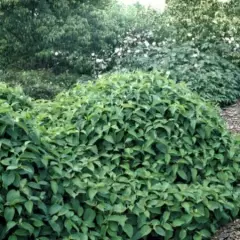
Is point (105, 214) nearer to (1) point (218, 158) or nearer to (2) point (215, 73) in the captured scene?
(1) point (218, 158)

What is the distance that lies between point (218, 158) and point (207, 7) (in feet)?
21.5

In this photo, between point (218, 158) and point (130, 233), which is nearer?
point (130, 233)

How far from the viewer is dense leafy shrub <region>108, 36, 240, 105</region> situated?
7746 mm

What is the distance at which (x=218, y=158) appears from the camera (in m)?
3.99

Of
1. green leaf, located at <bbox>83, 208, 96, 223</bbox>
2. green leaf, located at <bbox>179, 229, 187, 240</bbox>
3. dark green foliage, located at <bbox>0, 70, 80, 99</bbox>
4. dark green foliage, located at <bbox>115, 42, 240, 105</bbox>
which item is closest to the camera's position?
green leaf, located at <bbox>83, 208, 96, 223</bbox>

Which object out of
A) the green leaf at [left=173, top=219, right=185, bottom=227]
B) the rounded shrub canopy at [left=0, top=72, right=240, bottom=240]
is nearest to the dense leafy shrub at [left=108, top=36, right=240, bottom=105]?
the rounded shrub canopy at [left=0, top=72, right=240, bottom=240]

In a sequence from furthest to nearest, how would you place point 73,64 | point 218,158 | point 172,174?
1. point 73,64
2. point 218,158
3. point 172,174

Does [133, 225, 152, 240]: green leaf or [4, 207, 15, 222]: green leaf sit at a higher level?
[4, 207, 15, 222]: green leaf

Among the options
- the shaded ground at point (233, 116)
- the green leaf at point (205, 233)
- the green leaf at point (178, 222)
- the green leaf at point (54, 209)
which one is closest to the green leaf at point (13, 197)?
the green leaf at point (54, 209)

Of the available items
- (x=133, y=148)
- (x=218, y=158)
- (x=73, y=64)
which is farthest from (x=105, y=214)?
(x=73, y=64)

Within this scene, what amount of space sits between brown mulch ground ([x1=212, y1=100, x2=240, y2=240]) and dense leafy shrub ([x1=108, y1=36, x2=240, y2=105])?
0.26 metres

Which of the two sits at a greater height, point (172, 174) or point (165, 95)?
point (165, 95)

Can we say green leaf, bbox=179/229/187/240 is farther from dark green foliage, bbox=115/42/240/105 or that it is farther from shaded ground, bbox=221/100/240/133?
dark green foliage, bbox=115/42/240/105

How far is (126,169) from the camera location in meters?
3.67
